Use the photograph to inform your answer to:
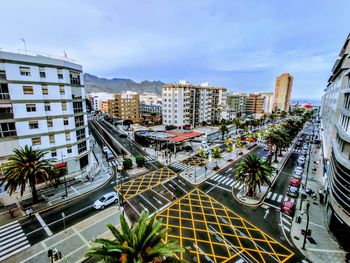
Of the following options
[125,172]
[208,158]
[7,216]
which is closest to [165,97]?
[208,158]

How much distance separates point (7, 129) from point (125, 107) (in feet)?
308

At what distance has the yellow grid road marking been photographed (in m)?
33.0

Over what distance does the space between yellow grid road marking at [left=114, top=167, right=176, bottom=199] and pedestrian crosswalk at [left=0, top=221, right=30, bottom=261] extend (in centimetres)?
1367

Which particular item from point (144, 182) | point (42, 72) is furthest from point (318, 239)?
point (42, 72)

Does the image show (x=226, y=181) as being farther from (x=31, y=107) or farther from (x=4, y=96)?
(x=4, y=96)

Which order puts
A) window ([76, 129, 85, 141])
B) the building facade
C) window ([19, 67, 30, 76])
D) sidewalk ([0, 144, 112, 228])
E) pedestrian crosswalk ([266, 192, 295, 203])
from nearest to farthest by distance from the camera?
sidewalk ([0, 144, 112, 228]) → window ([19, 67, 30, 76]) → pedestrian crosswalk ([266, 192, 295, 203]) → window ([76, 129, 85, 141]) → the building facade

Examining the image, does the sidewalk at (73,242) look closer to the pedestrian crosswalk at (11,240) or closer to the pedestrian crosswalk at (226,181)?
the pedestrian crosswalk at (11,240)

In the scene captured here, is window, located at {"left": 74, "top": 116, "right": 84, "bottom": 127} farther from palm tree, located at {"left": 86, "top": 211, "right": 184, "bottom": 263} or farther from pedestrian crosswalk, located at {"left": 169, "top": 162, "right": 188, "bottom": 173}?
palm tree, located at {"left": 86, "top": 211, "right": 184, "bottom": 263}

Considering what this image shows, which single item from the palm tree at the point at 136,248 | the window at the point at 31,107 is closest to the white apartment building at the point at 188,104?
the window at the point at 31,107

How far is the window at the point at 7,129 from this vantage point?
2941 centimetres

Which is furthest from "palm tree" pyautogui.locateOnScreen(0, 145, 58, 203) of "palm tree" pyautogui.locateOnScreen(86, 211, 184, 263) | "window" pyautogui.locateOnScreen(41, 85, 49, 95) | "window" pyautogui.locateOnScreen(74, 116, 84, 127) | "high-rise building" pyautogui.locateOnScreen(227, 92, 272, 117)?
"high-rise building" pyautogui.locateOnScreen(227, 92, 272, 117)

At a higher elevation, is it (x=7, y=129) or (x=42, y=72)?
(x=42, y=72)

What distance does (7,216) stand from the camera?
25734 mm

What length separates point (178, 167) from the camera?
150 feet
